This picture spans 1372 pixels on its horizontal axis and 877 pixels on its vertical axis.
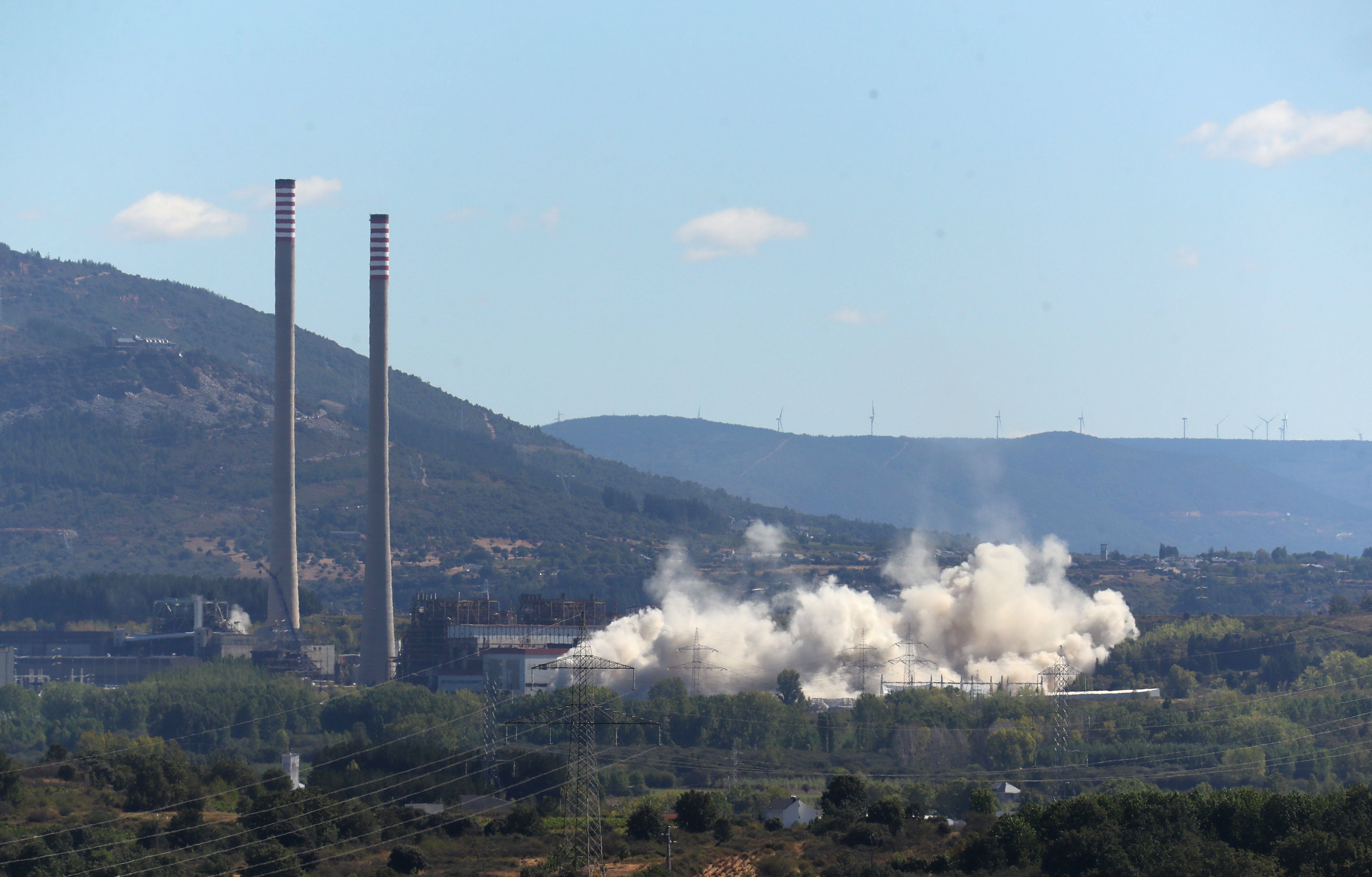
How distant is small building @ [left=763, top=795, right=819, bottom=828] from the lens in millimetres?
113312

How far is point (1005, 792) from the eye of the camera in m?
137

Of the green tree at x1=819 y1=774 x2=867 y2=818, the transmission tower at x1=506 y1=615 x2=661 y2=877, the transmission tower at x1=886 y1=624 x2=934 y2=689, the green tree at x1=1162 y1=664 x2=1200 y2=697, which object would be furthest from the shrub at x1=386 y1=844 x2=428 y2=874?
the green tree at x1=1162 y1=664 x2=1200 y2=697

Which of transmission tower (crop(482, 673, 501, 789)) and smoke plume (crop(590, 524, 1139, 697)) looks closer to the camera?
transmission tower (crop(482, 673, 501, 789))

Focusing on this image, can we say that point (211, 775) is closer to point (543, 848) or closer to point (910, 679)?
point (543, 848)

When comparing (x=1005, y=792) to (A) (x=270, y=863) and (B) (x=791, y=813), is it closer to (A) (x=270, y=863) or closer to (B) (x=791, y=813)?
(B) (x=791, y=813)

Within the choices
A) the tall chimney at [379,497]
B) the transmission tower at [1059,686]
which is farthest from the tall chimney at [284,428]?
the transmission tower at [1059,686]

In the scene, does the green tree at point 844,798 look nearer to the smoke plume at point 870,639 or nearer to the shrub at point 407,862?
the shrub at point 407,862

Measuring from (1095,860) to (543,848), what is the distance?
26366 millimetres

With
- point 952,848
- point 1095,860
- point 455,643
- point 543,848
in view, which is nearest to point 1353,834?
point 1095,860

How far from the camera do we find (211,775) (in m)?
115

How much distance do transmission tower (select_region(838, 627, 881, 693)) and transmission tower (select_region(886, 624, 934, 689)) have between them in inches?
69.0

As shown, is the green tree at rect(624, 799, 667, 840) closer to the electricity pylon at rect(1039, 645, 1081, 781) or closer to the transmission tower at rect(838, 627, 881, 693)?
the electricity pylon at rect(1039, 645, 1081, 781)

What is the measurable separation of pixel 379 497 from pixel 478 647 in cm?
1842

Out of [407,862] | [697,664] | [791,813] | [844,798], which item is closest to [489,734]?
[697,664]
